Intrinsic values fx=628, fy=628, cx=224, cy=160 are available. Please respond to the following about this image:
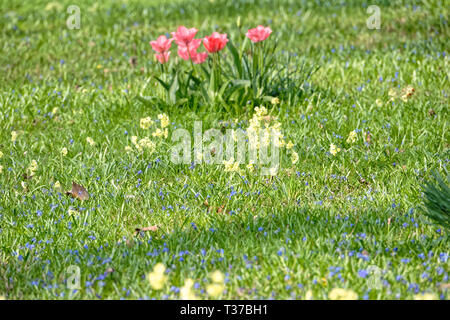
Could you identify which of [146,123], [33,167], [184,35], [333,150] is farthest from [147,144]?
[333,150]

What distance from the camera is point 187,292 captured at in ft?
9.27

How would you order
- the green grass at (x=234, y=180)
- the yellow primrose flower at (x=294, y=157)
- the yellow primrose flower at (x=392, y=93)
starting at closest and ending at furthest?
1. the green grass at (x=234, y=180)
2. the yellow primrose flower at (x=294, y=157)
3. the yellow primrose flower at (x=392, y=93)

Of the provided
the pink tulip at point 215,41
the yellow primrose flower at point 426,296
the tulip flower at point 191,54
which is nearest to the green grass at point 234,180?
the yellow primrose flower at point 426,296

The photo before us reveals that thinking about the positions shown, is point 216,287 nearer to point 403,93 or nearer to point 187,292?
point 187,292

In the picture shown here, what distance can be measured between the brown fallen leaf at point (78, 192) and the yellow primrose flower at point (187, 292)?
4.77 ft

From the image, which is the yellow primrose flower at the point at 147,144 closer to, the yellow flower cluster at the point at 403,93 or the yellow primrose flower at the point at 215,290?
the yellow primrose flower at the point at 215,290

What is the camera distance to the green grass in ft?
10.4

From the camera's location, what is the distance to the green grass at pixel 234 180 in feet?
10.4

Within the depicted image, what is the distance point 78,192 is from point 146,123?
1.03m

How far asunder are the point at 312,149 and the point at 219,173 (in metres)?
0.76

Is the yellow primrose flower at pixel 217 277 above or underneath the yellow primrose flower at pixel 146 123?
underneath

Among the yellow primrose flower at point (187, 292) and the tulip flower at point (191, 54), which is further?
the tulip flower at point (191, 54)

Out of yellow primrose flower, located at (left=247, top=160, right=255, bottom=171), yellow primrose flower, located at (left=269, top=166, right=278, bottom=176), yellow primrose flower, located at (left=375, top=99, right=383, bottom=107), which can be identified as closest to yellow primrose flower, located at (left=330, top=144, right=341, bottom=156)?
yellow primrose flower, located at (left=269, top=166, right=278, bottom=176)

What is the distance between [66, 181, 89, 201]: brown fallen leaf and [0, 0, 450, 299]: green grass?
6 centimetres
